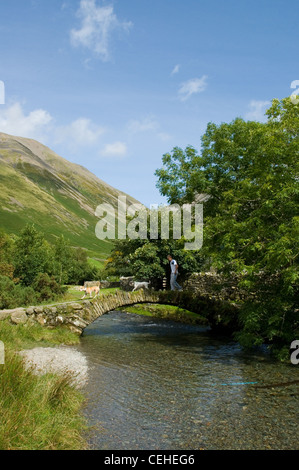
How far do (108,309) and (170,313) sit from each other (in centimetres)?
1209

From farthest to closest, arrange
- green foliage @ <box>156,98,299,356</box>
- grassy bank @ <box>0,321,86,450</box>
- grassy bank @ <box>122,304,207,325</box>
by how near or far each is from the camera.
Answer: grassy bank @ <box>122,304,207,325</box> < green foliage @ <box>156,98,299,356</box> < grassy bank @ <box>0,321,86,450</box>

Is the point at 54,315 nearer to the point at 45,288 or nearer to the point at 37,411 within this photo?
the point at 45,288

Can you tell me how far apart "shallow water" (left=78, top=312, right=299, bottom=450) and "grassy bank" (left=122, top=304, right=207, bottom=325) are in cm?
1012

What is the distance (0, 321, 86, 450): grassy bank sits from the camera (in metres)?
6.14

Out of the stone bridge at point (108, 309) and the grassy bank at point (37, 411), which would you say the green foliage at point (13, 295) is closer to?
the stone bridge at point (108, 309)

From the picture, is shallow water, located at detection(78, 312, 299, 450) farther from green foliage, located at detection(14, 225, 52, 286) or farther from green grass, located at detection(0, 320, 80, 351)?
green foliage, located at detection(14, 225, 52, 286)

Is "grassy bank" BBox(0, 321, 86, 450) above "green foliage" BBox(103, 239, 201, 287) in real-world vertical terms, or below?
below

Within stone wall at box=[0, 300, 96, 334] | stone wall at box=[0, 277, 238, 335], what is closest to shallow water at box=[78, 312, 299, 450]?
stone wall at box=[0, 300, 96, 334]

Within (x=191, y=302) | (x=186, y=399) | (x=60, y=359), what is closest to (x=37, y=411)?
(x=186, y=399)

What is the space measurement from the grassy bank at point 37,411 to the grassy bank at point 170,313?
20.0 metres

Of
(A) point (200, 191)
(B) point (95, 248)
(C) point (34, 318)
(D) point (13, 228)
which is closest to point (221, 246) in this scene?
(A) point (200, 191)

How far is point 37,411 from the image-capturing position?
22.6 feet
